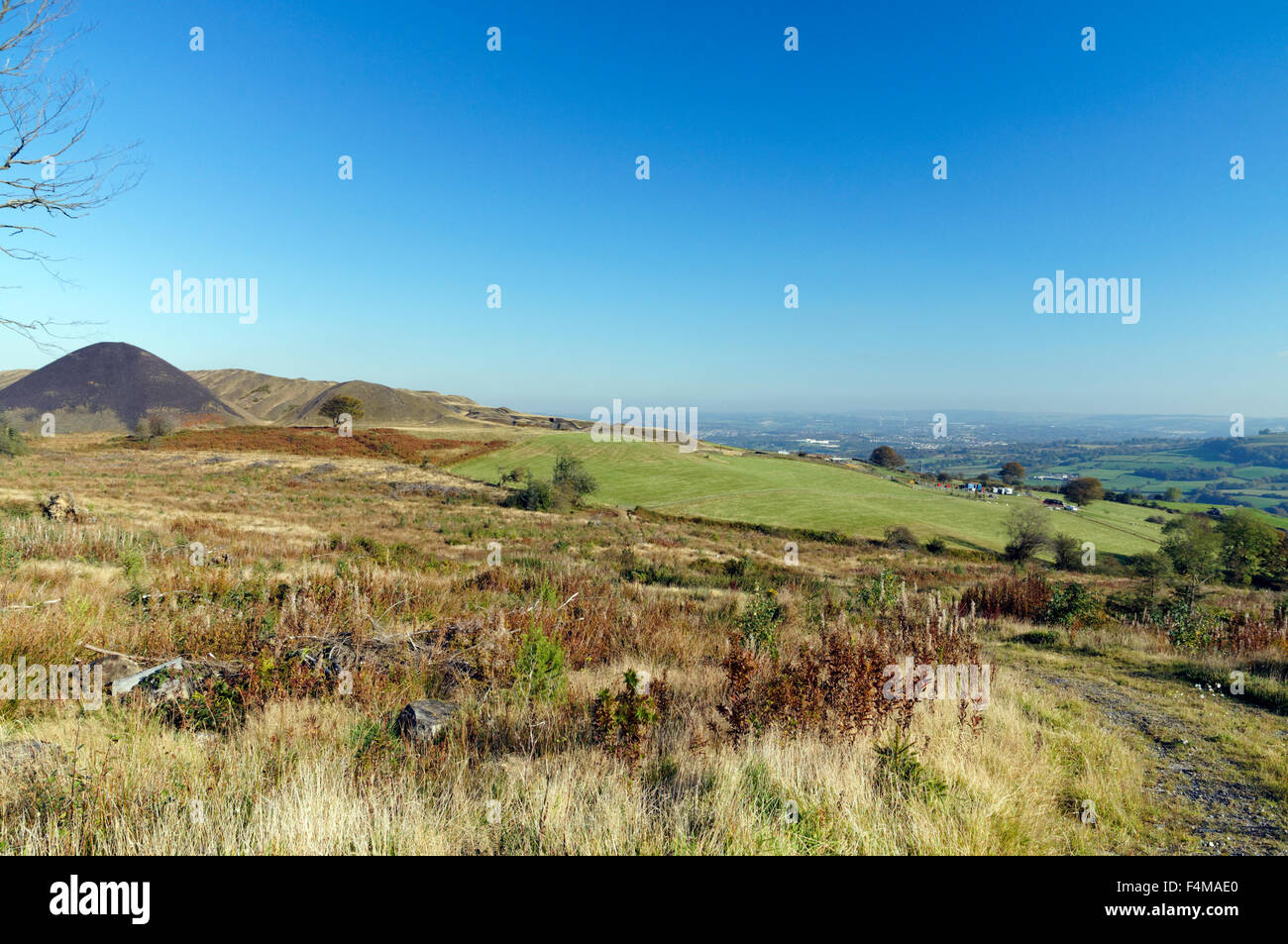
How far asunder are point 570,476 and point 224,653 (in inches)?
1725

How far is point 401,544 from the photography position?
18125 mm

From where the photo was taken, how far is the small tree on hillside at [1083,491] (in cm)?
6675

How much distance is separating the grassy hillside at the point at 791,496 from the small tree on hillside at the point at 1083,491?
2238 millimetres

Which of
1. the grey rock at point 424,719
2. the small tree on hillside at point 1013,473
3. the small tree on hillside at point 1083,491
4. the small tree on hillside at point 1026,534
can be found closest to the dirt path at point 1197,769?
the grey rock at point 424,719

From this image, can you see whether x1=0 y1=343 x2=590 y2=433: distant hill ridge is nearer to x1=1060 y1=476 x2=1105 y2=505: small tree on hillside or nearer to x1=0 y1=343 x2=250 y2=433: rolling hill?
x1=0 y1=343 x2=250 y2=433: rolling hill

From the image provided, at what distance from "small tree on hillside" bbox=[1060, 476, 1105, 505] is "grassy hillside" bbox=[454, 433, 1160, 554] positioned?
2.24m

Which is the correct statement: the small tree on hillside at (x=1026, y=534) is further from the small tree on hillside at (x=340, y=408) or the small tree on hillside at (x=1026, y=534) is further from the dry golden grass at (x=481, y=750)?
the small tree on hillside at (x=340, y=408)

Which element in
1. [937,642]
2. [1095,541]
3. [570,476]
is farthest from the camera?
[570,476]

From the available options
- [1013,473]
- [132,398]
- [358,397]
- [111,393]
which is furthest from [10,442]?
[1013,473]

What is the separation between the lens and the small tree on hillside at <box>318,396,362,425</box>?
91.9 m

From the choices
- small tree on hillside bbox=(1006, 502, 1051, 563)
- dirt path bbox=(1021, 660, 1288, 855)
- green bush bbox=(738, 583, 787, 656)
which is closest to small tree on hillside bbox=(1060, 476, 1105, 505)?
small tree on hillside bbox=(1006, 502, 1051, 563)

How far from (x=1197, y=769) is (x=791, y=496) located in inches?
2112

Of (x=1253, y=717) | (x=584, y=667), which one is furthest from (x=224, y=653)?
(x=1253, y=717)
